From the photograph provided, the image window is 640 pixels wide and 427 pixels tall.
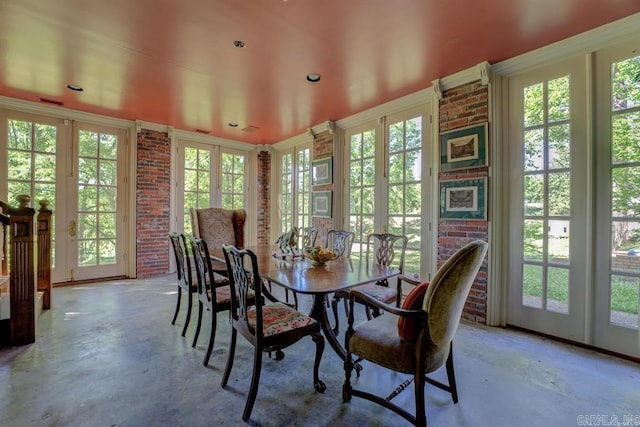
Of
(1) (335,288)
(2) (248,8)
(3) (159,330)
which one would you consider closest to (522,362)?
(1) (335,288)

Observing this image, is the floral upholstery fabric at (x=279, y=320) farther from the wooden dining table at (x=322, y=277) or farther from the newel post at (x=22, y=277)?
the newel post at (x=22, y=277)

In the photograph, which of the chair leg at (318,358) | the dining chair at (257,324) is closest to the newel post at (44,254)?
the dining chair at (257,324)

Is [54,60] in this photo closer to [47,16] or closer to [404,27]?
[47,16]

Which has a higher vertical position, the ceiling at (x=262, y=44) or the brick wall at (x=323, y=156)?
the ceiling at (x=262, y=44)

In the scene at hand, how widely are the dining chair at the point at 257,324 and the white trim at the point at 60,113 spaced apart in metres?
4.22

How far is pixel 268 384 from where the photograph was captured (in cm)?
194

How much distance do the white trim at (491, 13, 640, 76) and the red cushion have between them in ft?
8.18

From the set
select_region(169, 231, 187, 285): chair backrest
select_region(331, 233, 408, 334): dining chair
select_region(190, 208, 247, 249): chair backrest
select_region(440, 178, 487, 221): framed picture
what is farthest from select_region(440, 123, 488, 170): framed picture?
select_region(190, 208, 247, 249): chair backrest

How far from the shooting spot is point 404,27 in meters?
2.27

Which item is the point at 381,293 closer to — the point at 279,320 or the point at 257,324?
the point at 279,320

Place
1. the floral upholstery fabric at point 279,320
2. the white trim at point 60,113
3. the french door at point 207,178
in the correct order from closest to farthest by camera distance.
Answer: the floral upholstery fabric at point 279,320 < the white trim at point 60,113 < the french door at point 207,178

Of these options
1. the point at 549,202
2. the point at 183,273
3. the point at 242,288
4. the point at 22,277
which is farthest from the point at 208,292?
the point at 549,202

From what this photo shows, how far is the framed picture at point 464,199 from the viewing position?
9.60 feet

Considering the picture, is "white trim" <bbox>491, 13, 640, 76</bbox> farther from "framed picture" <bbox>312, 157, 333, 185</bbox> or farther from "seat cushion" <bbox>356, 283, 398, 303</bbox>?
"framed picture" <bbox>312, 157, 333, 185</bbox>
